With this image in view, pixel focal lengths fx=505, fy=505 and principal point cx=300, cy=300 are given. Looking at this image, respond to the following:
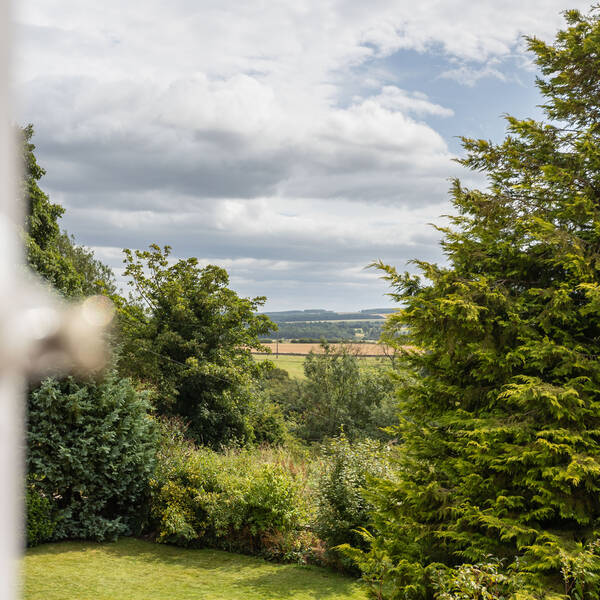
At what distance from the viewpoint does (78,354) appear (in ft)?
1.88

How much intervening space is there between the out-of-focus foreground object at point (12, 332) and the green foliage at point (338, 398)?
30016mm

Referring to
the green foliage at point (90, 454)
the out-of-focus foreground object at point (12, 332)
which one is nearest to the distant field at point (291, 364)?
the green foliage at point (90, 454)

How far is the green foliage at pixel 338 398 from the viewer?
30562mm

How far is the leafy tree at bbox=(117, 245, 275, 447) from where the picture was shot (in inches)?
766

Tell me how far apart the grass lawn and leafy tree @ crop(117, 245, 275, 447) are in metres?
8.93

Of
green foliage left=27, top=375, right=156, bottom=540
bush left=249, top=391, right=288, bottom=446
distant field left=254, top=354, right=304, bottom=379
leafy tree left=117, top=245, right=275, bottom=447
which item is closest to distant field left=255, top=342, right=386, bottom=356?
distant field left=254, top=354, right=304, bottom=379

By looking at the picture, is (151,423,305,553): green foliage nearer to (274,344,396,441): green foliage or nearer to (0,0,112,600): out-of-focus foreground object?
(0,0,112,600): out-of-focus foreground object

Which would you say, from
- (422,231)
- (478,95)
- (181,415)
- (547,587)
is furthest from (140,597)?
(181,415)

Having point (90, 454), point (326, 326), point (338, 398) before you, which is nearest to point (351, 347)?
point (338, 398)

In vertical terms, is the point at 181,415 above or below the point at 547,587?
below

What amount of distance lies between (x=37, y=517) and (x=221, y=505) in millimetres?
3509

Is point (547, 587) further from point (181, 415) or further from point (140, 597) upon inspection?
point (181, 415)

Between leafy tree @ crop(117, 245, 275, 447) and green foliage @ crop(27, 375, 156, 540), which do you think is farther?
leafy tree @ crop(117, 245, 275, 447)

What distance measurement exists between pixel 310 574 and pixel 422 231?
643cm
